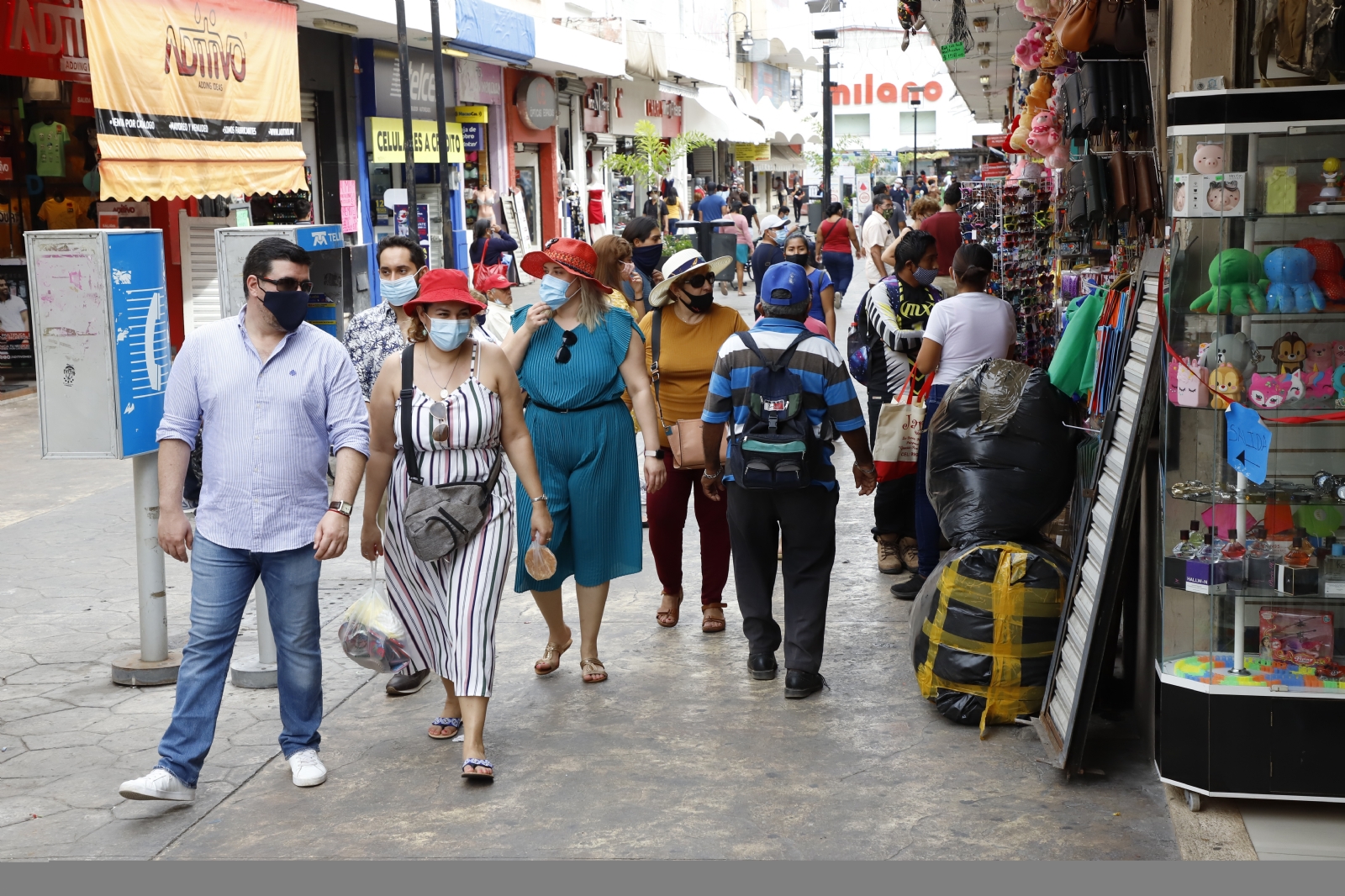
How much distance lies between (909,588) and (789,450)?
1.92m

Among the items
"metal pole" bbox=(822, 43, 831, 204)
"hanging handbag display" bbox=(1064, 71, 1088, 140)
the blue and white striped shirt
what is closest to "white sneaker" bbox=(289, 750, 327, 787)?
the blue and white striped shirt

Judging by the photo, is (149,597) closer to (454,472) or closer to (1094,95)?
(454,472)

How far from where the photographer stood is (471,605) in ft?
15.9

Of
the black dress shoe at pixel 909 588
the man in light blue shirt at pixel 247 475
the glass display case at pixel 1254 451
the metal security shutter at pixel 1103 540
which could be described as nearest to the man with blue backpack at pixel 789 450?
the metal security shutter at pixel 1103 540

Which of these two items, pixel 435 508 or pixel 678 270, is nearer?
pixel 435 508

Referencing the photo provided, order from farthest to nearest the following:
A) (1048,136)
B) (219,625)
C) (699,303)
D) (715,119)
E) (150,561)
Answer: (715,119), (1048,136), (699,303), (150,561), (219,625)

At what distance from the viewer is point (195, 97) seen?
540 inches

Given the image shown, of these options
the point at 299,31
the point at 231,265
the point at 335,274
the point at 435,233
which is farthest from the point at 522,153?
the point at 231,265

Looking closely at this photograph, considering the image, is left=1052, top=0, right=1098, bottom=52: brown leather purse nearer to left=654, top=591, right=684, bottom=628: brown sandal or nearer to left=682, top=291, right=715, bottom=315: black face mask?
left=682, top=291, right=715, bottom=315: black face mask

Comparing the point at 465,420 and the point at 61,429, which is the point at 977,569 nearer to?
the point at 465,420

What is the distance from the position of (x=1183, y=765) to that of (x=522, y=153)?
2655 cm

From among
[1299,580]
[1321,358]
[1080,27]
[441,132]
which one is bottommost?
[1299,580]

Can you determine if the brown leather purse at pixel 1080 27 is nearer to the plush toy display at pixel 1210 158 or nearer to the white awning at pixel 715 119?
the plush toy display at pixel 1210 158

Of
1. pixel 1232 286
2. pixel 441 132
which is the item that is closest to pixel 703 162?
pixel 441 132
